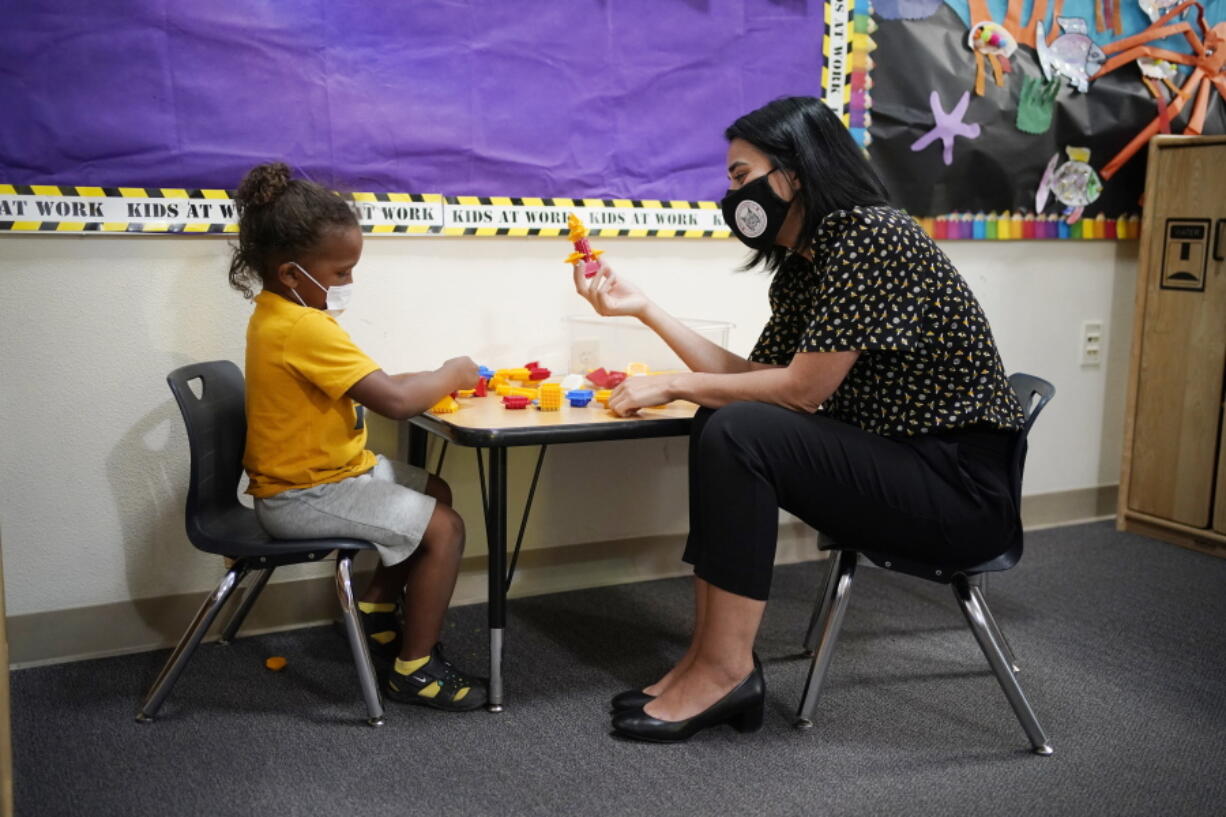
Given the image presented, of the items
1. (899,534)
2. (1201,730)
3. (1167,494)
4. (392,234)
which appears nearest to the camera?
(899,534)

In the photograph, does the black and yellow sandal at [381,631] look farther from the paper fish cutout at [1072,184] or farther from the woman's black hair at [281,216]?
the paper fish cutout at [1072,184]

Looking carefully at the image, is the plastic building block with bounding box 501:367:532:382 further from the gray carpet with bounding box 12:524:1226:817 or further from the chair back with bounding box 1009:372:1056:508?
the chair back with bounding box 1009:372:1056:508

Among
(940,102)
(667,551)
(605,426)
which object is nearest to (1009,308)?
(940,102)

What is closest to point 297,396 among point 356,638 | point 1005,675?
point 356,638

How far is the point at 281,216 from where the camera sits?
194 centimetres

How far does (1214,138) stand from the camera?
Result: 3.05 metres

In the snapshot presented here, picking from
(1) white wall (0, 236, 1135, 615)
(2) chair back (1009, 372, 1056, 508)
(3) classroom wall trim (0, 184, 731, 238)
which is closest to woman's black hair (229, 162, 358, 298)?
(3) classroom wall trim (0, 184, 731, 238)

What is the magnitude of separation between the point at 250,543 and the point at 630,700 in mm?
752

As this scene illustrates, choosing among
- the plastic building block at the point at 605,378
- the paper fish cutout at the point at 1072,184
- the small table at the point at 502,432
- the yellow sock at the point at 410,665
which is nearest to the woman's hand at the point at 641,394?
the small table at the point at 502,432

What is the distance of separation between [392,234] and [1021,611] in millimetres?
1768

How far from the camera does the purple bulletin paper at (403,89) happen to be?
2.12m

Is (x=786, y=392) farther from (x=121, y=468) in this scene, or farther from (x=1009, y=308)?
(x=1009, y=308)

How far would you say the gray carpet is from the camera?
1766 millimetres

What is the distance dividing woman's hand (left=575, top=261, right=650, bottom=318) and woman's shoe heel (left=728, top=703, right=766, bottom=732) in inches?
32.1
